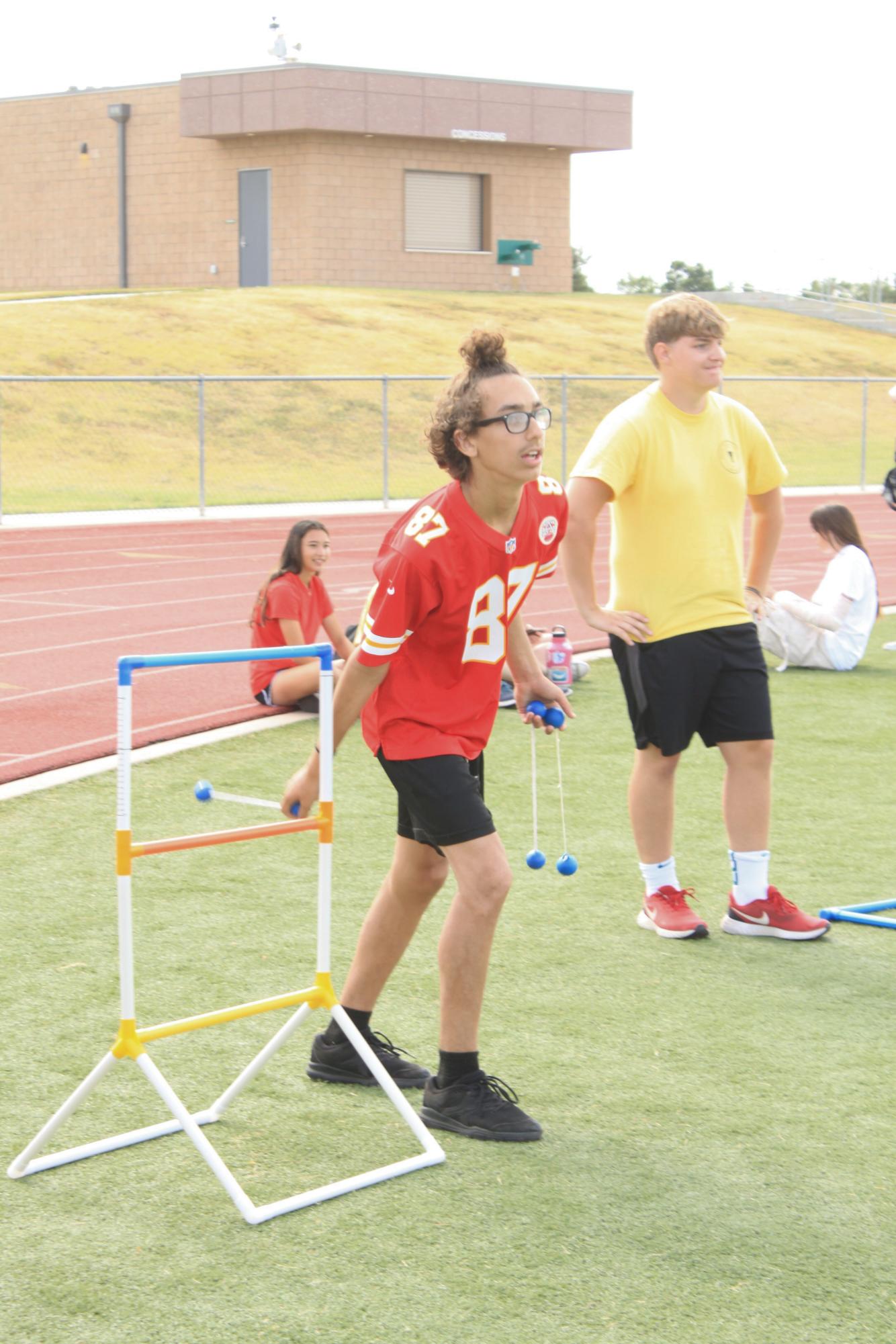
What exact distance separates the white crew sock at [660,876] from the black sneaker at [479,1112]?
5.36ft

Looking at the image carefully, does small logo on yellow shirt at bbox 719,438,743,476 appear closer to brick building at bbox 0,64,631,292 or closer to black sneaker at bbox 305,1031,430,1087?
black sneaker at bbox 305,1031,430,1087

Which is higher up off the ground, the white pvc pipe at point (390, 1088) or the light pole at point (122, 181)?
the light pole at point (122, 181)

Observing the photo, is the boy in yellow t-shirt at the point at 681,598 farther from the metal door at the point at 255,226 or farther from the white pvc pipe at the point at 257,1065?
the metal door at the point at 255,226

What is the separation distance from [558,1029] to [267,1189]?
1204mm

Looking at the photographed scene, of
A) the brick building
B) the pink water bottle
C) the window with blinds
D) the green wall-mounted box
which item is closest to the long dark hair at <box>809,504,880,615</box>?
the pink water bottle

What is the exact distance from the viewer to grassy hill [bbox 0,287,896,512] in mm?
29297

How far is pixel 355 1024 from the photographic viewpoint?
168 inches

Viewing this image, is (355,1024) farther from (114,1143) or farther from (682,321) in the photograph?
(682,321)

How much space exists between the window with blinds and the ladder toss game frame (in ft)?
158

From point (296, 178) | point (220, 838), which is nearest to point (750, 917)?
point (220, 838)

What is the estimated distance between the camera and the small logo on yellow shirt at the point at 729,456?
5.48 m

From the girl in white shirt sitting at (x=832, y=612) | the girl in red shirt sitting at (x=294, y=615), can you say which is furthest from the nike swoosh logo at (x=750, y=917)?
the girl in white shirt sitting at (x=832, y=612)

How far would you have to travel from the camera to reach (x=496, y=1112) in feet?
13.0

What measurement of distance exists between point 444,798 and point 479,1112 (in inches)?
30.9
